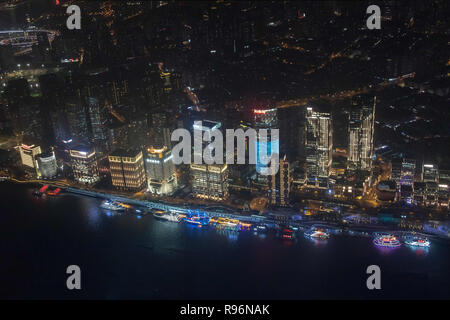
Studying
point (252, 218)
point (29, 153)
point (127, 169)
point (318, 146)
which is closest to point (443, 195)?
point (318, 146)

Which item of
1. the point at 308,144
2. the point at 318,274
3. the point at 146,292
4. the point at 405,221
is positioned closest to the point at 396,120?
Answer: the point at 308,144

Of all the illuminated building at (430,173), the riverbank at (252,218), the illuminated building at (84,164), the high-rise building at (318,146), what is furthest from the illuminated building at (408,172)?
the illuminated building at (84,164)

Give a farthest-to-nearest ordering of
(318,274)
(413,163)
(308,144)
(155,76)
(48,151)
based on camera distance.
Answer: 1. (155,76)
2. (48,151)
3. (308,144)
4. (413,163)
5. (318,274)

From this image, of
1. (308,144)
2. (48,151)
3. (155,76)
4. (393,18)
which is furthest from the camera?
(155,76)

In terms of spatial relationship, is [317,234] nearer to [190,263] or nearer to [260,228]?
[260,228]

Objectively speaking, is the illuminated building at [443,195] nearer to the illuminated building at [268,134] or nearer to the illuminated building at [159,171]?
the illuminated building at [268,134]
